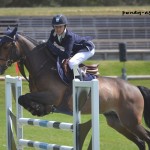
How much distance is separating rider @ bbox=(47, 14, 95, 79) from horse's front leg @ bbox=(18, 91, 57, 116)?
1.79 feet

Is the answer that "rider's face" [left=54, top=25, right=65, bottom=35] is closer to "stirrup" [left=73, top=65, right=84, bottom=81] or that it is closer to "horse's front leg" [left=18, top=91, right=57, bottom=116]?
"stirrup" [left=73, top=65, right=84, bottom=81]

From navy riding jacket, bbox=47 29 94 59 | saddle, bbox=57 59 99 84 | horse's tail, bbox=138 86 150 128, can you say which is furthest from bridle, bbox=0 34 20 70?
horse's tail, bbox=138 86 150 128

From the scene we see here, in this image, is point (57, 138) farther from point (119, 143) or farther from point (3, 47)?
point (3, 47)

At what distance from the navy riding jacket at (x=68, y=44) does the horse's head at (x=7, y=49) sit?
0.48 metres

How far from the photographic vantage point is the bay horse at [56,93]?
733 cm

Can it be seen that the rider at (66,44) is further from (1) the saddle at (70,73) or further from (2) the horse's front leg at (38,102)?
(2) the horse's front leg at (38,102)

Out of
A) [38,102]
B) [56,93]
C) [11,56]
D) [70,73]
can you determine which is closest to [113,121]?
[70,73]

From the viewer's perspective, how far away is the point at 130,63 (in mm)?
27562

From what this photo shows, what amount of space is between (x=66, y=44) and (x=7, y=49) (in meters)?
0.78

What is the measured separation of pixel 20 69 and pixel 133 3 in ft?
149

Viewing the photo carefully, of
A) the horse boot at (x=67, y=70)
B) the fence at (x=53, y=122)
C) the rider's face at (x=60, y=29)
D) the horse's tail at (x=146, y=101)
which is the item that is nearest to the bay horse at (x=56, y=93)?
the horse's tail at (x=146, y=101)

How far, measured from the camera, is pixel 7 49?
25.0 feet

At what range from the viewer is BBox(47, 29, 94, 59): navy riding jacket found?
7508mm

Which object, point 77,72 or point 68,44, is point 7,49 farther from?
point 77,72
